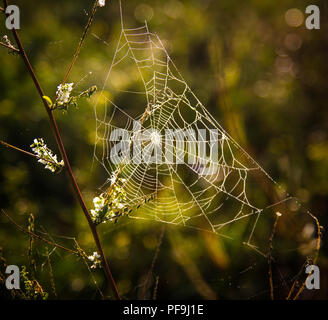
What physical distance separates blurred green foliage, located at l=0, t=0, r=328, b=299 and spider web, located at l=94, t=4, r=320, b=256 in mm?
177

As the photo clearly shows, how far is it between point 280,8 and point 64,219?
17.3ft

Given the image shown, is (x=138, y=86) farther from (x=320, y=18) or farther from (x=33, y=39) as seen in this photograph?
(x=320, y=18)

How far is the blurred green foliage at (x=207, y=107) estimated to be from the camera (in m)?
2.73

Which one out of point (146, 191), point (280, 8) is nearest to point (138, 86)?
point (146, 191)

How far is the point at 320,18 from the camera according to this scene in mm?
4223

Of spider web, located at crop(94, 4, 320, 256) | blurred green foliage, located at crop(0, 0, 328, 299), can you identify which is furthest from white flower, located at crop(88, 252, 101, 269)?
spider web, located at crop(94, 4, 320, 256)

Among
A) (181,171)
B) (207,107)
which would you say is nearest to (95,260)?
(181,171)

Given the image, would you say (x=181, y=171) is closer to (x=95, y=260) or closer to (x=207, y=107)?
(x=207, y=107)

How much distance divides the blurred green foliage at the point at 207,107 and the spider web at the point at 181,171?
0.58ft

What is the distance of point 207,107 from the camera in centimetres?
456

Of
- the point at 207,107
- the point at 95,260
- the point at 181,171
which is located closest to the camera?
the point at 95,260

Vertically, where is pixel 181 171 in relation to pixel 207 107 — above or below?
below

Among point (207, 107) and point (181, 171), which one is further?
point (207, 107)

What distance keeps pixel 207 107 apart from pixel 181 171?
59.8 inches
